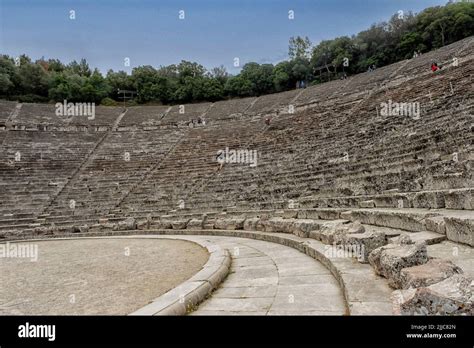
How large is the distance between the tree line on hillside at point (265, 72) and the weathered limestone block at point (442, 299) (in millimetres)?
38053

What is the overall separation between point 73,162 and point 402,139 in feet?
58.2

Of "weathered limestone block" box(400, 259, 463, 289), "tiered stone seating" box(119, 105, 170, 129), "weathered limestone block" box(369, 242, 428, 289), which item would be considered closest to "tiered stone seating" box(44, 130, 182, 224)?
"tiered stone seating" box(119, 105, 170, 129)

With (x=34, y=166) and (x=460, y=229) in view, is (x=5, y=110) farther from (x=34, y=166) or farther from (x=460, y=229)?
(x=460, y=229)

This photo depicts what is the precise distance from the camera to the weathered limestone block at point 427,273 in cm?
225

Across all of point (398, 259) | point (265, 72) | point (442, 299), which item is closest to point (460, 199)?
point (398, 259)

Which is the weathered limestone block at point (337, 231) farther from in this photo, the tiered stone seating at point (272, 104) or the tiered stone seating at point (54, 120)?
the tiered stone seating at point (54, 120)

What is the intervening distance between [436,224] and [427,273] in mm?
1943

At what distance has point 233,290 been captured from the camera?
12.8ft

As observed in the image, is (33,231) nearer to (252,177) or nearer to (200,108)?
(252,177)

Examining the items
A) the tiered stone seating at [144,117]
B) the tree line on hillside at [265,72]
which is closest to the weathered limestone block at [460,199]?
the tiered stone seating at [144,117]

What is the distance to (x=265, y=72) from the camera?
43844 mm
